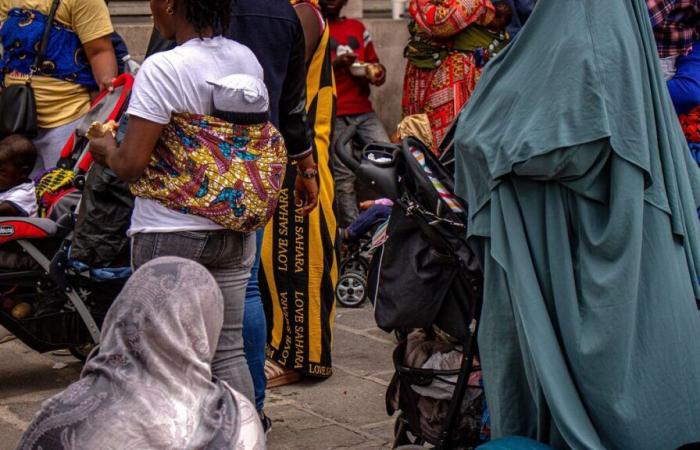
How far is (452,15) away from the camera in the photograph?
22.1 feet

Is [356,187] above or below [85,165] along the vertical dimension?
below

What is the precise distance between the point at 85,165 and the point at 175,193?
171 cm

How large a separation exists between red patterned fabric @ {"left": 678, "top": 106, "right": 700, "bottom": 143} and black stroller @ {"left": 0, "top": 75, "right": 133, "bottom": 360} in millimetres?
2434

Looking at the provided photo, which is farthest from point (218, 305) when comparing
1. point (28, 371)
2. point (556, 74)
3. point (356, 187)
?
point (356, 187)

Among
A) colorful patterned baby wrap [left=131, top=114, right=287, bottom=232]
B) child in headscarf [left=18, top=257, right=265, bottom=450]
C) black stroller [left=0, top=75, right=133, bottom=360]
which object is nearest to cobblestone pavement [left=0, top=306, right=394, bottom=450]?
black stroller [left=0, top=75, right=133, bottom=360]

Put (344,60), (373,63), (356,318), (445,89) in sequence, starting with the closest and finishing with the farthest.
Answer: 1. (445,89)
2. (356,318)
3. (344,60)
4. (373,63)

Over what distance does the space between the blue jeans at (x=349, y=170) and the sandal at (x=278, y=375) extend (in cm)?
263

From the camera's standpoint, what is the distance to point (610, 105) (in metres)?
3.50

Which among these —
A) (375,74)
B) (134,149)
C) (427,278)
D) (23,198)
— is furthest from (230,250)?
(375,74)

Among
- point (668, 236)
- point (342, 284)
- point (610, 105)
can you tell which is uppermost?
point (610, 105)

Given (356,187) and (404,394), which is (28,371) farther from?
(356,187)

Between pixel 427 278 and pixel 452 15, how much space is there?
122 inches

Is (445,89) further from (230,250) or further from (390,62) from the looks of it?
(230,250)

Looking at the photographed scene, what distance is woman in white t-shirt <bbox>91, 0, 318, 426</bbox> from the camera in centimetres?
375
